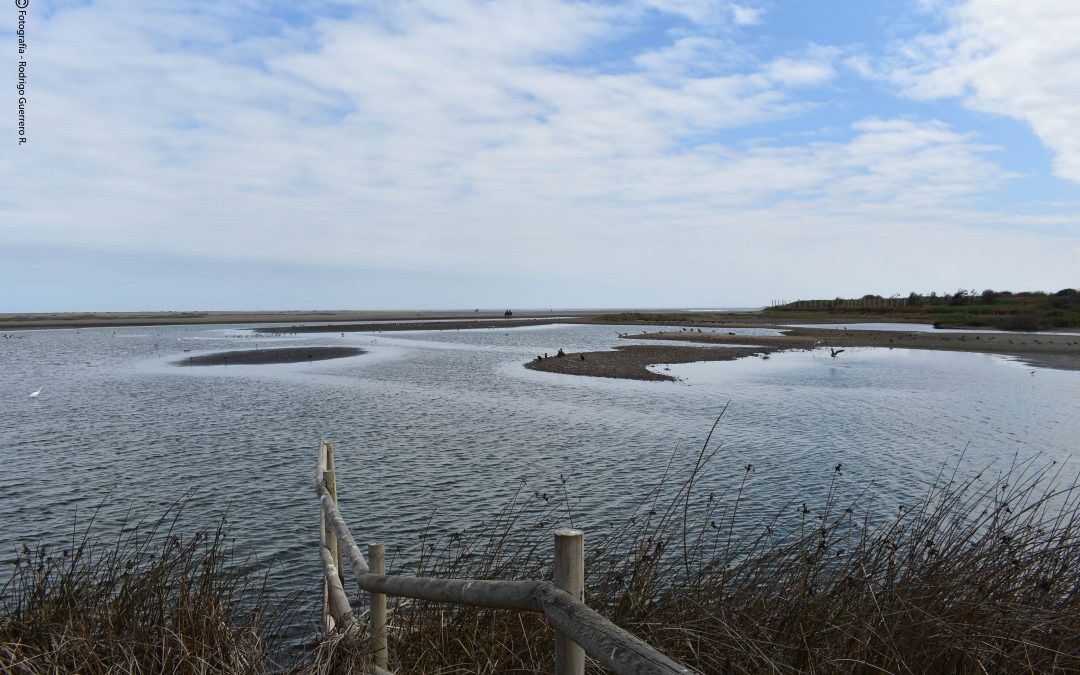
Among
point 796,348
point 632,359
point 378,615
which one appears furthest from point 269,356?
point 378,615

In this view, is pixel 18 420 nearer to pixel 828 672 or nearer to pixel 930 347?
pixel 828 672

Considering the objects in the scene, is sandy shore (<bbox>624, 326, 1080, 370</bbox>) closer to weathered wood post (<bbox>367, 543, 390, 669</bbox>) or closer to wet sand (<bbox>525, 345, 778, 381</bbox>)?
wet sand (<bbox>525, 345, 778, 381</bbox>)

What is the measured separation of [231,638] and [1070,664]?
5732mm

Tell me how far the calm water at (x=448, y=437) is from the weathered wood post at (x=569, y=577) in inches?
270

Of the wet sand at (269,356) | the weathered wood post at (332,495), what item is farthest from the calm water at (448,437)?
the wet sand at (269,356)

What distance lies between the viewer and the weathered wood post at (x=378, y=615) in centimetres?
461

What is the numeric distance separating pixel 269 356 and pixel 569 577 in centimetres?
4853

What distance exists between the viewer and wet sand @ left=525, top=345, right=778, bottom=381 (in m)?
35.5

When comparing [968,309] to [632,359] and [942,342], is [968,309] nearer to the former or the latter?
[942,342]

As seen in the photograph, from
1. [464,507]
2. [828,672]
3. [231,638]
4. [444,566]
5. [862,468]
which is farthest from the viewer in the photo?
[862,468]

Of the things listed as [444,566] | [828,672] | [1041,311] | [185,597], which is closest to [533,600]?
[828,672]

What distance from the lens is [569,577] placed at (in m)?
2.92

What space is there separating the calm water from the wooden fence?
15.8 feet

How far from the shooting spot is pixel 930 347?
5150 cm
